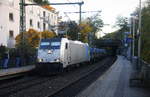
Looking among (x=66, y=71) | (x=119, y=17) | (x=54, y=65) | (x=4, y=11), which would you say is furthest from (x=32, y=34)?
(x=119, y=17)

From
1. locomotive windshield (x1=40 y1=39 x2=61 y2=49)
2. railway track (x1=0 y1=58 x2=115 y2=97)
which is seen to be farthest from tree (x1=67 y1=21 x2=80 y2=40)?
railway track (x1=0 y1=58 x2=115 y2=97)

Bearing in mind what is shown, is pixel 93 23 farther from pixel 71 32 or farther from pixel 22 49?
pixel 22 49

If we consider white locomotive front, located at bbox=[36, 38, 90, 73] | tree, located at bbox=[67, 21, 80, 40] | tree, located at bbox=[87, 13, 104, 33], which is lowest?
white locomotive front, located at bbox=[36, 38, 90, 73]

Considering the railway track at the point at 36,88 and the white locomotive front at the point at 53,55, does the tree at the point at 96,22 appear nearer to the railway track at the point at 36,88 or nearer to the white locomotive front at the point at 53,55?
the white locomotive front at the point at 53,55

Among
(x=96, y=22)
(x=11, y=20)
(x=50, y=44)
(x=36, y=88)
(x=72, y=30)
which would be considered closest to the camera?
(x=36, y=88)

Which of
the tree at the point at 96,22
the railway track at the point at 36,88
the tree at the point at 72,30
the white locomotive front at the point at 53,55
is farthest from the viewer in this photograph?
the tree at the point at 96,22

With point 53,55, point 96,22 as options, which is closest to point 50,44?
point 53,55

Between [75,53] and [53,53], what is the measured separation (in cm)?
762

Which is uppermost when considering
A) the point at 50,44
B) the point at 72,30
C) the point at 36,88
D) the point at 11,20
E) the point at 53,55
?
the point at 11,20

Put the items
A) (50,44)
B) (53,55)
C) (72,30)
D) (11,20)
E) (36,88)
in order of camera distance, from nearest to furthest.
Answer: (36,88)
(53,55)
(50,44)
(11,20)
(72,30)

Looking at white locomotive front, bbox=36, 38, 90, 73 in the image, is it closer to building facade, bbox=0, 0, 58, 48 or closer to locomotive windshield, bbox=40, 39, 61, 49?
locomotive windshield, bbox=40, 39, 61, 49

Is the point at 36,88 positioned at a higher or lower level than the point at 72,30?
A: lower

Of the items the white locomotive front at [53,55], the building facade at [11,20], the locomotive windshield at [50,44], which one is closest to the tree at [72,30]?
the building facade at [11,20]

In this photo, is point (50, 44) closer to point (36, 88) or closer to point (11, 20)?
point (36, 88)
